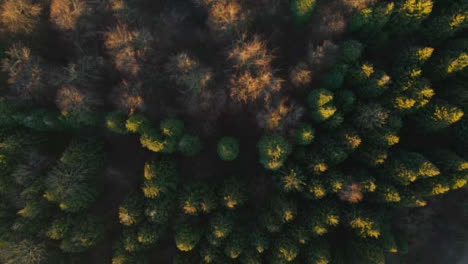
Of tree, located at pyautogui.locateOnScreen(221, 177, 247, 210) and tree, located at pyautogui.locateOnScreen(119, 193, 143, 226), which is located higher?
tree, located at pyautogui.locateOnScreen(221, 177, 247, 210)

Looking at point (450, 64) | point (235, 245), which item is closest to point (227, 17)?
point (450, 64)

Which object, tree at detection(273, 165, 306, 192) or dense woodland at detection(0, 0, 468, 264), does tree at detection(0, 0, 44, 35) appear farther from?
tree at detection(273, 165, 306, 192)

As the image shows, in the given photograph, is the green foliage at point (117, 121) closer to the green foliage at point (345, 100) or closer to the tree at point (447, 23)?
the green foliage at point (345, 100)

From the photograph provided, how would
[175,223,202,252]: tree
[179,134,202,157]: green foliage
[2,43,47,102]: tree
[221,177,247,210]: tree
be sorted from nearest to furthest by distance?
[175,223,202,252]: tree
[221,177,247,210]: tree
[2,43,47,102]: tree
[179,134,202,157]: green foliage

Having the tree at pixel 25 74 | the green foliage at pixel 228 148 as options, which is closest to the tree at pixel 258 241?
the green foliage at pixel 228 148

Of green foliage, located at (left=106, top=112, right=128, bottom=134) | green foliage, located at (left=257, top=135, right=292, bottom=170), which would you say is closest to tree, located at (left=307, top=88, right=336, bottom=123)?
green foliage, located at (left=257, top=135, right=292, bottom=170)

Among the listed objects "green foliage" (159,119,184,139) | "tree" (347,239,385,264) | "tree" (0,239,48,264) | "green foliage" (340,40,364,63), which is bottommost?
"tree" (0,239,48,264)
